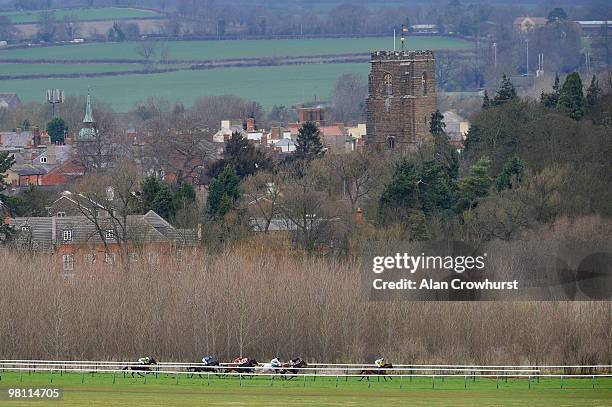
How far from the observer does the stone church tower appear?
10588cm

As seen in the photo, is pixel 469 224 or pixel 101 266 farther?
pixel 469 224

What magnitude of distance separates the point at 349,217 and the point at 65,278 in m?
17.1

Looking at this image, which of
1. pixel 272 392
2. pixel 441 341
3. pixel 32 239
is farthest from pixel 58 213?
pixel 272 392

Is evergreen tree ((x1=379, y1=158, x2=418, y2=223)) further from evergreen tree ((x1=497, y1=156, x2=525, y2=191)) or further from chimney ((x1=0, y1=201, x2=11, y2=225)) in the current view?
chimney ((x1=0, y1=201, x2=11, y2=225))

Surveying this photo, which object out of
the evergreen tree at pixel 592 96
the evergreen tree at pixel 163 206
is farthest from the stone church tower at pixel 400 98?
the evergreen tree at pixel 163 206

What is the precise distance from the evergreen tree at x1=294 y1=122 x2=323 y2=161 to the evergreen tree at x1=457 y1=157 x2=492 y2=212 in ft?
68.4

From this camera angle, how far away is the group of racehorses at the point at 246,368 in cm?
4816

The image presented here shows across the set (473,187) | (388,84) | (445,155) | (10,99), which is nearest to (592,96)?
(445,155)

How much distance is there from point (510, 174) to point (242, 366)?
30.7 meters

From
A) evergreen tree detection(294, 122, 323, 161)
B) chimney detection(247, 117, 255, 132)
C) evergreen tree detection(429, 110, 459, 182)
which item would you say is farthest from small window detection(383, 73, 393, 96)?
chimney detection(247, 117, 255, 132)

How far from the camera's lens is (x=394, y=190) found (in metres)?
74.6

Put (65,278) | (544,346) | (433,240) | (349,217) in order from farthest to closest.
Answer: (349,217), (433,240), (65,278), (544,346)

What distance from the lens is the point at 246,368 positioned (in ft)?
158

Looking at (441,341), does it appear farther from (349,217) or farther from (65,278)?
(349,217)
